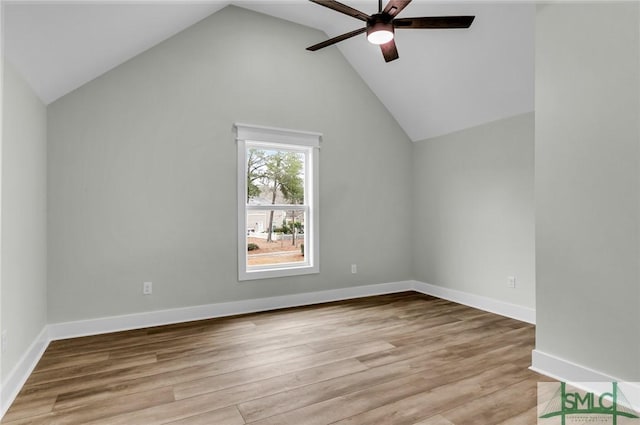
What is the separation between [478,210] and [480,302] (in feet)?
3.46

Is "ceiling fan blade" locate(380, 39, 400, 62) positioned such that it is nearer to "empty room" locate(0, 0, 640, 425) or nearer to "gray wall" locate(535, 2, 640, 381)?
"empty room" locate(0, 0, 640, 425)

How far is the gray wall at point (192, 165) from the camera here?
3.14 m

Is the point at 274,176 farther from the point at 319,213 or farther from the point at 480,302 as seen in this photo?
the point at 480,302

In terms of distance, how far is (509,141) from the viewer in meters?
3.72

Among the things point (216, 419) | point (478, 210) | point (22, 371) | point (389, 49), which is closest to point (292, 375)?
point (216, 419)

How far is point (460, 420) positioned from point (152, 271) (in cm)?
289

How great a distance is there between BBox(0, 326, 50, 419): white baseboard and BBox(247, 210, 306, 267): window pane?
1.91 meters

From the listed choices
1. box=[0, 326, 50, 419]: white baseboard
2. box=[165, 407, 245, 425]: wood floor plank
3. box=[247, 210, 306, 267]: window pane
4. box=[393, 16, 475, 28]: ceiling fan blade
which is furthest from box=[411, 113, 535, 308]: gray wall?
box=[0, 326, 50, 419]: white baseboard

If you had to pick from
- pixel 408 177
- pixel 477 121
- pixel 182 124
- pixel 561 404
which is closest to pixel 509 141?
pixel 477 121

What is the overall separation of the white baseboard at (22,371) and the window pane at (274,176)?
2193 mm

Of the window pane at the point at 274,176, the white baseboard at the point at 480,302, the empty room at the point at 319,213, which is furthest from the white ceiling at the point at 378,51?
the white baseboard at the point at 480,302

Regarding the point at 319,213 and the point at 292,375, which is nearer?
the point at 292,375

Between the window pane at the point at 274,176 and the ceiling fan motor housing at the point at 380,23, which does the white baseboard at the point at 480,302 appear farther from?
the ceiling fan motor housing at the point at 380,23

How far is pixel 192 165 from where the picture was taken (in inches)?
141
